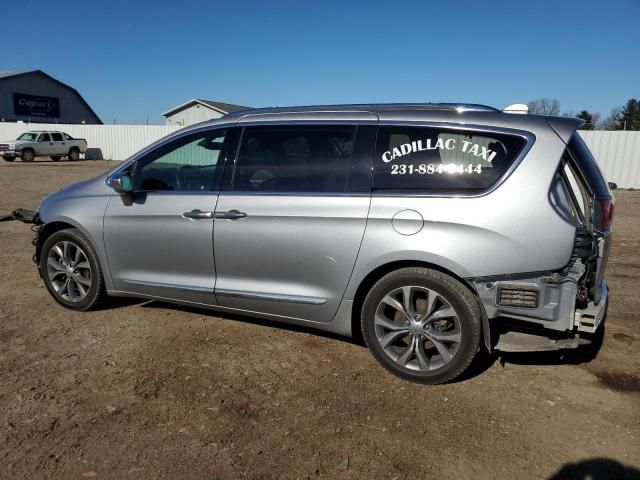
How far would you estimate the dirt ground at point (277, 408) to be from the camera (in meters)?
2.64

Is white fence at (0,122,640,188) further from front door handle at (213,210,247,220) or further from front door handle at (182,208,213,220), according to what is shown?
front door handle at (213,210,247,220)

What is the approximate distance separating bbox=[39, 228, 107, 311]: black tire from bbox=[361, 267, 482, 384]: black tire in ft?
8.21

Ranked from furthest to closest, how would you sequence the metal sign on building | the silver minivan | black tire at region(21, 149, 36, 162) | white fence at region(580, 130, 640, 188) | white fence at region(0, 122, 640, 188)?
the metal sign on building
black tire at region(21, 149, 36, 162)
white fence at region(0, 122, 640, 188)
white fence at region(580, 130, 640, 188)
the silver minivan

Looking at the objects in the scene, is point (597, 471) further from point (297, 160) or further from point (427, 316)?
point (297, 160)

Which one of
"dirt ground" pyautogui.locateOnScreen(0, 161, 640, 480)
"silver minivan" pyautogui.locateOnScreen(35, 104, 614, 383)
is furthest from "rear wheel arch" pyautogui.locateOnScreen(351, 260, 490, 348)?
"dirt ground" pyautogui.locateOnScreen(0, 161, 640, 480)

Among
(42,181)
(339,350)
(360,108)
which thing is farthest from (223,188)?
(42,181)

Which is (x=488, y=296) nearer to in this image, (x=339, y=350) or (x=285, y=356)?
(x=339, y=350)

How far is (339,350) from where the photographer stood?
13.2 feet

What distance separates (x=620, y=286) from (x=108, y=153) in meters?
35.4

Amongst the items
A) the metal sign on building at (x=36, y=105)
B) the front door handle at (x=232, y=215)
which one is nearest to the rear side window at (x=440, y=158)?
the front door handle at (x=232, y=215)

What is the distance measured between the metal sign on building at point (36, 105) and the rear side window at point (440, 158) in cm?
6009

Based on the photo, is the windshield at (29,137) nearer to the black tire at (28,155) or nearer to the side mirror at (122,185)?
the black tire at (28,155)

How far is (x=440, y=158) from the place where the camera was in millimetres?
3422

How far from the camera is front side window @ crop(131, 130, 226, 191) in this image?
4.15 m
